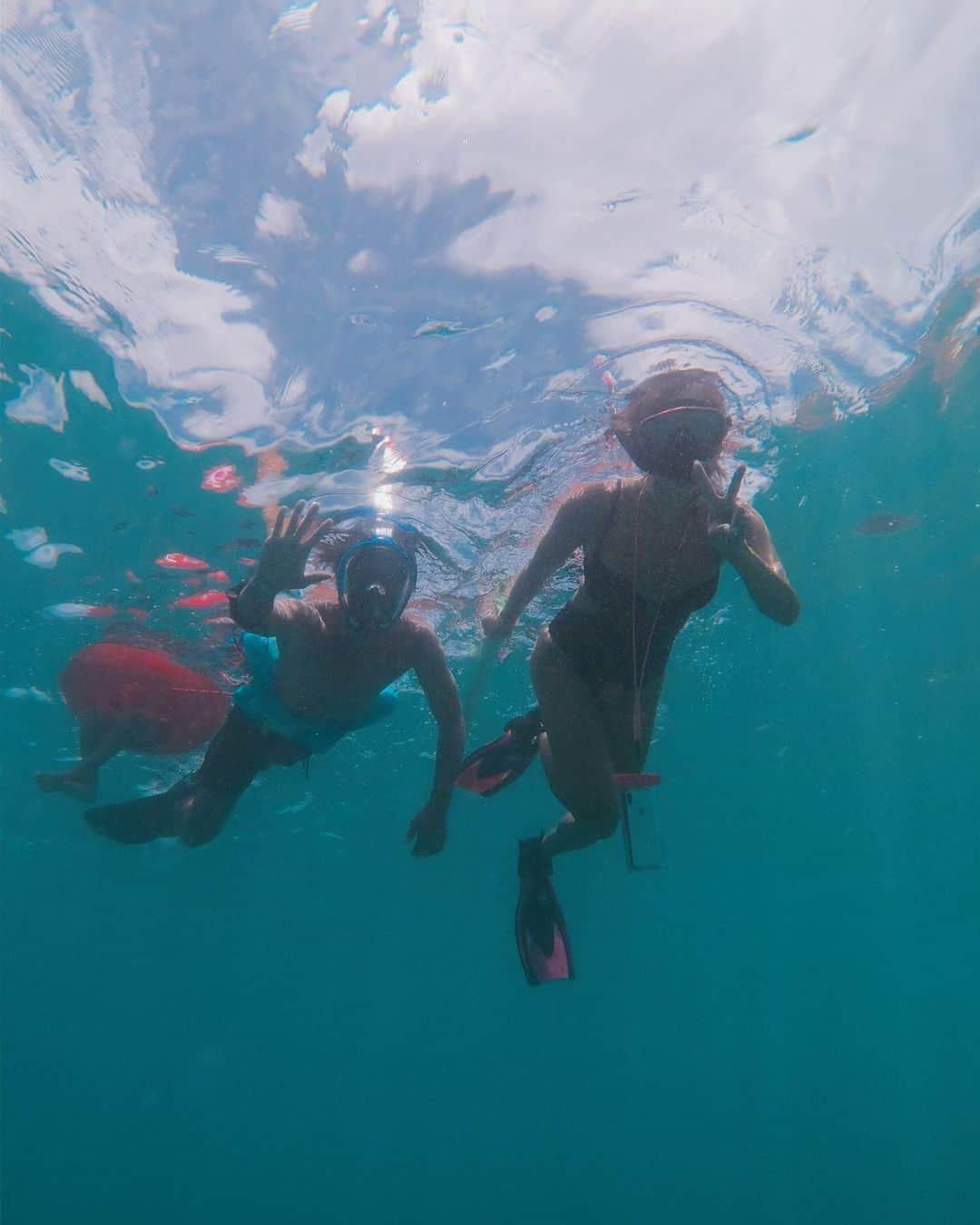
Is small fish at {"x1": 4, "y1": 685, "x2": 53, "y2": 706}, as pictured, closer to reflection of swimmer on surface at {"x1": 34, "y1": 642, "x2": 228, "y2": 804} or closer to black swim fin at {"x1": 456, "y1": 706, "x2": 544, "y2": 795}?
reflection of swimmer on surface at {"x1": 34, "y1": 642, "x2": 228, "y2": 804}

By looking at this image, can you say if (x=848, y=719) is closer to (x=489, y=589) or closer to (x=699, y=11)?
(x=489, y=589)

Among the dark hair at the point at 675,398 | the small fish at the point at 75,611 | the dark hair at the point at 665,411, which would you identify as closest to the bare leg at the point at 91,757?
the small fish at the point at 75,611

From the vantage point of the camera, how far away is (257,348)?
7.34 metres

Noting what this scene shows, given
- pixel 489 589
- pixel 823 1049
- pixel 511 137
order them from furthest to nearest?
1. pixel 823 1049
2. pixel 489 589
3. pixel 511 137

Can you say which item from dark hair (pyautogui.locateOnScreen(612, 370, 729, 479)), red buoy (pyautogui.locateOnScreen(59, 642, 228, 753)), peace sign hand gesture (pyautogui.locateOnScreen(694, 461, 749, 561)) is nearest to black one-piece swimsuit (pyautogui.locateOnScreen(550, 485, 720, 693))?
dark hair (pyautogui.locateOnScreen(612, 370, 729, 479))

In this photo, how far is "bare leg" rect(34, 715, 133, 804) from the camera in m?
9.04

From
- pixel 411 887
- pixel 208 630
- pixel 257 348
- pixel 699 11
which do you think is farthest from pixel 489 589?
pixel 411 887

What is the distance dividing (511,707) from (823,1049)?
89.6m

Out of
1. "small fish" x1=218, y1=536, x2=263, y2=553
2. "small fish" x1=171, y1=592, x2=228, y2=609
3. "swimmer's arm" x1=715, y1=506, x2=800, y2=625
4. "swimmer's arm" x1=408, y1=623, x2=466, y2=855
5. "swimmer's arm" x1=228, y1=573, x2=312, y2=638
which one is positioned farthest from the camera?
"small fish" x1=171, y1=592, x2=228, y2=609

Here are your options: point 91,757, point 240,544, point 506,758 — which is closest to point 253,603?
point 506,758

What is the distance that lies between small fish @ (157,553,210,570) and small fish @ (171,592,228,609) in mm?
853

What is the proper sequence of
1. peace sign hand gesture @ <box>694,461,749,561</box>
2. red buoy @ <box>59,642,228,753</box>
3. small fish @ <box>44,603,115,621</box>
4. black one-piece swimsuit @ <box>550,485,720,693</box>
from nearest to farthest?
1. peace sign hand gesture @ <box>694,461,749,561</box>
2. black one-piece swimsuit @ <box>550,485,720,693</box>
3. small fish @ <box>44,603,115,621</box>
4. red buoy @ <box>59,642,228,753</box>

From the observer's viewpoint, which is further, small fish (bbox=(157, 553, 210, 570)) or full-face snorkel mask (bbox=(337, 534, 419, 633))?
small fish (bbox=(157, 553, 210, 570))

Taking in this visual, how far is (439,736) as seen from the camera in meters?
6.74
